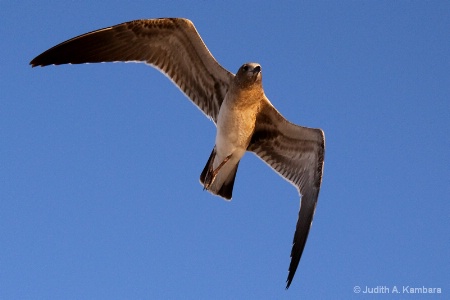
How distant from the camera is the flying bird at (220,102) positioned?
11758 mm

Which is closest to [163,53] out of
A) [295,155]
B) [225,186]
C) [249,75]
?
[249,75]

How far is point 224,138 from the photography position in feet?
38.7

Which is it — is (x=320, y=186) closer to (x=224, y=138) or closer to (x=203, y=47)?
(x=224, y=138)

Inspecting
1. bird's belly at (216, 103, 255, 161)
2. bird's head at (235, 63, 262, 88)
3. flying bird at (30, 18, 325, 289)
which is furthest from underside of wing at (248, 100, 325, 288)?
bird's head at (235, 63, 262, 88)

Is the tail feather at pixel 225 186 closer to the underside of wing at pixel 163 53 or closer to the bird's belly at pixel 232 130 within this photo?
the bird's belly at pixel 232 130

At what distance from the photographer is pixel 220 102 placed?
12289 mm

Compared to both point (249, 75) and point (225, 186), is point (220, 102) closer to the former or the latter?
point (249, 75)

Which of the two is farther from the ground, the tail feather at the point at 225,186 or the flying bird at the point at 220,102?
the flying bird at the point at 220,102

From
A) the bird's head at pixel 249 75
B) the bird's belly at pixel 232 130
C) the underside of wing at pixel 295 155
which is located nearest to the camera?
the bird's head at pixel 249 75

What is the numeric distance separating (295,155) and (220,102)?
162 centimetres

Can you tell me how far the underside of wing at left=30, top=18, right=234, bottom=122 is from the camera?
38.9 feet

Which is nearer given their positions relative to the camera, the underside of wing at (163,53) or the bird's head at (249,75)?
the bird's head at (249,75)

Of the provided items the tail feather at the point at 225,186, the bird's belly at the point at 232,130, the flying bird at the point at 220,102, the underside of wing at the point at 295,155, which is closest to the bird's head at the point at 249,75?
the flying bird at the point at 220,102

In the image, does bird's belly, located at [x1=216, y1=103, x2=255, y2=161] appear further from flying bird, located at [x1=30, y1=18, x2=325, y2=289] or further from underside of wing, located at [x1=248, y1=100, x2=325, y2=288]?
underside of wing, located at [x1=248, y1=100, x2=325, y2=288]
